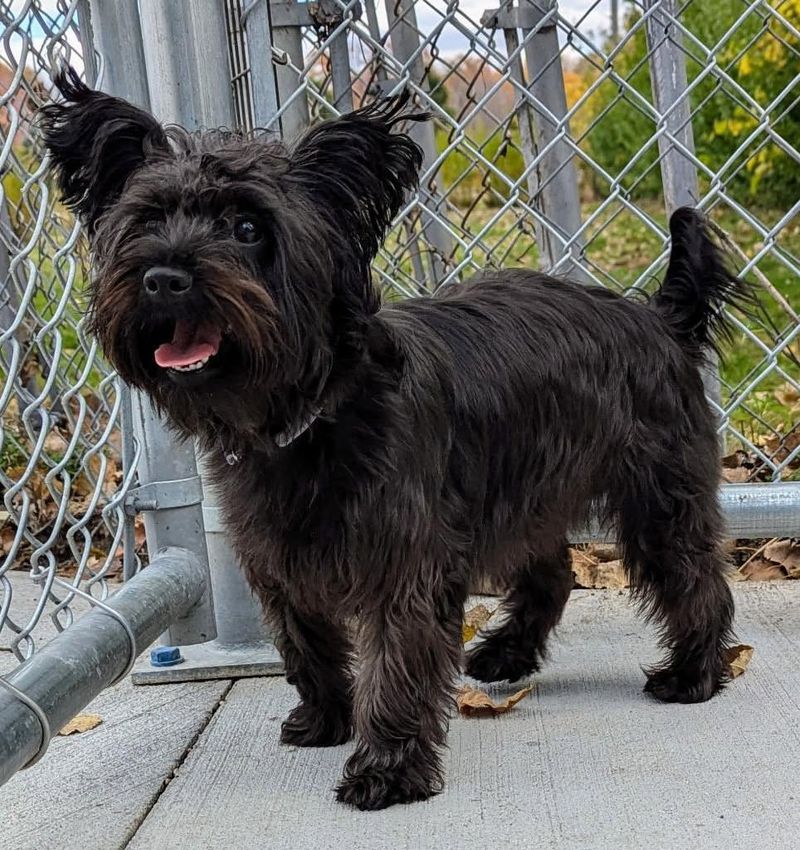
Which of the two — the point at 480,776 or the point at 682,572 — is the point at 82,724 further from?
the point at 682,572

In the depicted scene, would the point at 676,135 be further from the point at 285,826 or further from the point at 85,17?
the point at 285,826

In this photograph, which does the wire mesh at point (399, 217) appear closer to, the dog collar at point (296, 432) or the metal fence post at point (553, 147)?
the metal fence post at point (553, 147)

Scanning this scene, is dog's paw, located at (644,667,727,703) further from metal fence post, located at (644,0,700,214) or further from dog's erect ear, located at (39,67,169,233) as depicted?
dog's erect ear, located at (39,67,169,233)

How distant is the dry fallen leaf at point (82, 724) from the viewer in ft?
10.7

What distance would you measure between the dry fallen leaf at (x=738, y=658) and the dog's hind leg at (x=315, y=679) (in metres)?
1.05

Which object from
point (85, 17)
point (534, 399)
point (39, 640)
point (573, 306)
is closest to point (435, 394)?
point (534, 399)

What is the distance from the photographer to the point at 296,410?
2701 millimetres

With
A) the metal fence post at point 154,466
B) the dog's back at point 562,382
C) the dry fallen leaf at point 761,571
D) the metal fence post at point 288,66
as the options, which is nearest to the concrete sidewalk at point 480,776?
the metal fence post at point 154,466

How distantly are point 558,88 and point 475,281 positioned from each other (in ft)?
4.32

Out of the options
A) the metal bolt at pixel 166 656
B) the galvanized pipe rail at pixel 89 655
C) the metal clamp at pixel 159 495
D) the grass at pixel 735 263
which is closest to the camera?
the galvanized pipe rail at pixel 89 655

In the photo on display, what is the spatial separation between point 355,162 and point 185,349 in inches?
20.3

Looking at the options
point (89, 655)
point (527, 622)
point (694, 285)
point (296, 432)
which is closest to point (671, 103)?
point (694, 285)

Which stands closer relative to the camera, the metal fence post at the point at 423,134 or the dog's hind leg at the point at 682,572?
the dog's hind leg at the point at 682,572

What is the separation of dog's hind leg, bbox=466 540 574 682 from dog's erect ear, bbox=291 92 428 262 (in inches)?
51.9
